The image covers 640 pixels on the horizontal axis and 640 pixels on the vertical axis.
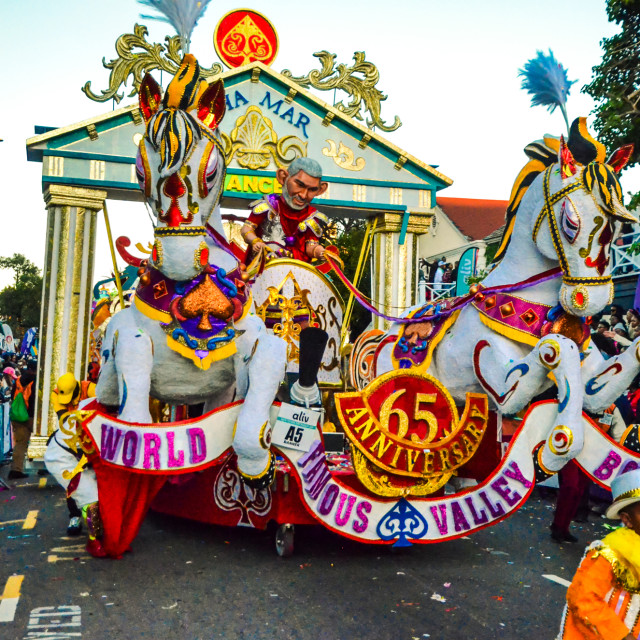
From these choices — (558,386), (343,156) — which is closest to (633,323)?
(343,156)

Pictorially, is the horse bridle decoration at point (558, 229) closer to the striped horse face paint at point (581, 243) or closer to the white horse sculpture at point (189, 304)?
the striped horse face paint at point (581, 243)

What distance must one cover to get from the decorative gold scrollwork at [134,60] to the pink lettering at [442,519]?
7.37 metres

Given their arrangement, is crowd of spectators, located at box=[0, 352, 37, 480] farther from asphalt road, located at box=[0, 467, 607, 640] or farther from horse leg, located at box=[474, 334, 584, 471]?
horse leg, located at box=[474, 334, 584, 471]

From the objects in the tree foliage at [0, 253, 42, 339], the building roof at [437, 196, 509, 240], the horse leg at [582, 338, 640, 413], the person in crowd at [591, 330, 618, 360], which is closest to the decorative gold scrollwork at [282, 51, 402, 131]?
the person in crowd at [591, 330, 618, 360]

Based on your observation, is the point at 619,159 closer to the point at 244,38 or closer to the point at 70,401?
the point at 70,401

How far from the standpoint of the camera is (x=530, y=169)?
570 cm

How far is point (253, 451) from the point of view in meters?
4.48

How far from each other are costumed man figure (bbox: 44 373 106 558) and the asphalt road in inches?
6.5

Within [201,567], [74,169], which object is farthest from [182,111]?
[74,169]

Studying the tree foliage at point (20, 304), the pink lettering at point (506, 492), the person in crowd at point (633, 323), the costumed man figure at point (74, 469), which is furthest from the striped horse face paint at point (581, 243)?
the tree foliage at point (20, 304)

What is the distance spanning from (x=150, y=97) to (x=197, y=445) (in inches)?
85.2

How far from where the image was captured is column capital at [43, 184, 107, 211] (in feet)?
32.2

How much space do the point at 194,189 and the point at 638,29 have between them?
10.8 meters

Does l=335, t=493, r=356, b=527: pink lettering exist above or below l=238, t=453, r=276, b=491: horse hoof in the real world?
below
